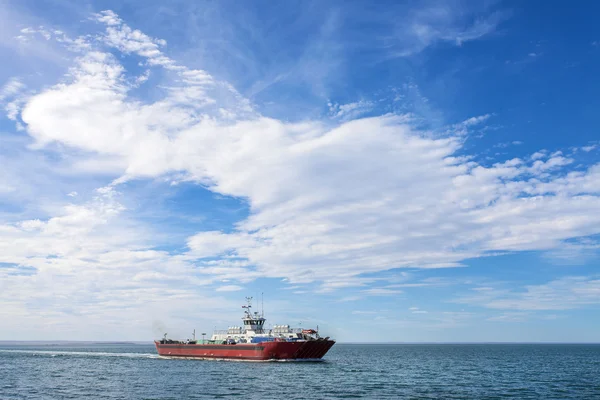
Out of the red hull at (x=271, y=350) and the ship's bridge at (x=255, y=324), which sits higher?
the ship's bridge at (x=255, y=324)

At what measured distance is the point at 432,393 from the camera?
71.9 metres

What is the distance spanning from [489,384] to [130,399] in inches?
2375

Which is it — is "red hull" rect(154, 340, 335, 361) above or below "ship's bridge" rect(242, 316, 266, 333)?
below

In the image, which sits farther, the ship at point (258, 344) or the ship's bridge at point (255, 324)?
the ship's bridge at point (255, 324)

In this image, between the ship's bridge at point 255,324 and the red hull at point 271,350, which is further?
the ship's bridge at point 255,324

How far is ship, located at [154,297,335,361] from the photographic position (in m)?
121

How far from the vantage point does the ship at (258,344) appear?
397ft

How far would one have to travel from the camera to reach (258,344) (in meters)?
124

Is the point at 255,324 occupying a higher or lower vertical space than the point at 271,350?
higher

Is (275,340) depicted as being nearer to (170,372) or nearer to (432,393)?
(170,372)

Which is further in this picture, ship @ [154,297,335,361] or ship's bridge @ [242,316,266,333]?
ship's bridge @ [242,316,266,333]

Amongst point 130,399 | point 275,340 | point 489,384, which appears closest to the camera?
point 130,399

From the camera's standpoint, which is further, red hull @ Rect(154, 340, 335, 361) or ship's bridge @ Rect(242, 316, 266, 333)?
ship's bridge @ Rect(242, 316, 266, 333)

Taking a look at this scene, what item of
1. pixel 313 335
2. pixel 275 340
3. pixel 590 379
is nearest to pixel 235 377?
pixel 275 340
